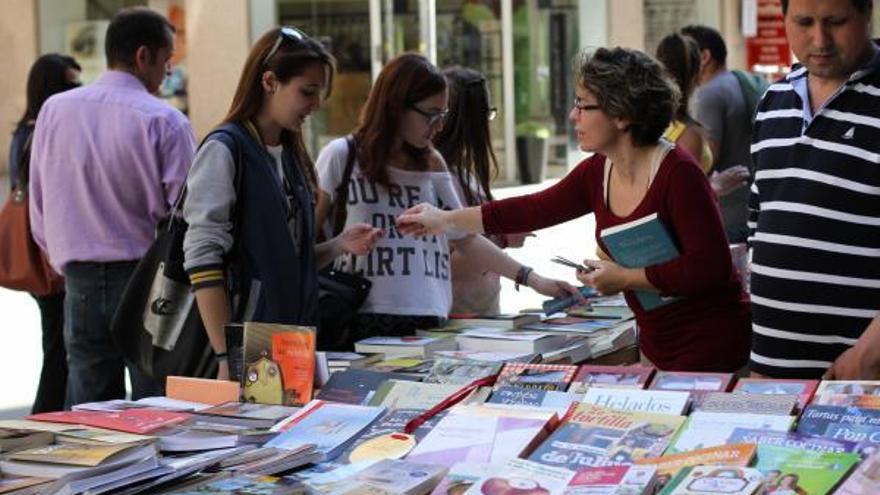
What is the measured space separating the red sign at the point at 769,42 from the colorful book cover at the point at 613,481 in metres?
12.1

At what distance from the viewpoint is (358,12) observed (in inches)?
597

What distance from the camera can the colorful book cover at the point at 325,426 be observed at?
2867mm

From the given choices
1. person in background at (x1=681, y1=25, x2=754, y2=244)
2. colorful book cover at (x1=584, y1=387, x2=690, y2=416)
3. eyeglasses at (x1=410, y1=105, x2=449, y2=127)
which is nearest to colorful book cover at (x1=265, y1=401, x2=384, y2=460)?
colorful book cover at (x1=584, y1=387, x2=690, y2=416)

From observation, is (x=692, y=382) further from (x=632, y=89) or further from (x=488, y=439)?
(x=632, y=89)

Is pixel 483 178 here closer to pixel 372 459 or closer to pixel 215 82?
pixel 372 459

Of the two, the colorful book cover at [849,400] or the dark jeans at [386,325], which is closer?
the colorful book cover at [849,400]

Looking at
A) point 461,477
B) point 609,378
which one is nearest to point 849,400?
point 609,378

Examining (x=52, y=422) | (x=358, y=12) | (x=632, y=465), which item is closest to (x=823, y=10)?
(x=632, y=465)

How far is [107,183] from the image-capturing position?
494cm

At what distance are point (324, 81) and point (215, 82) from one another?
32.2 ft

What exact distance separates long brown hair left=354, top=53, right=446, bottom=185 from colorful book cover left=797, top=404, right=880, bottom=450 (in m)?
2.03

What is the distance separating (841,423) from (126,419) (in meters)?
1.45

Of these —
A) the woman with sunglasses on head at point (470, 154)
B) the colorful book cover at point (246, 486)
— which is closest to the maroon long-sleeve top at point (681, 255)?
the woman with sunglasses on head at point (470, 154)

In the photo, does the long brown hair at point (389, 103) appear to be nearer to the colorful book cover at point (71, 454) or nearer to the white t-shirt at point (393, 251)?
the white t-shirt at point (393, 251)
